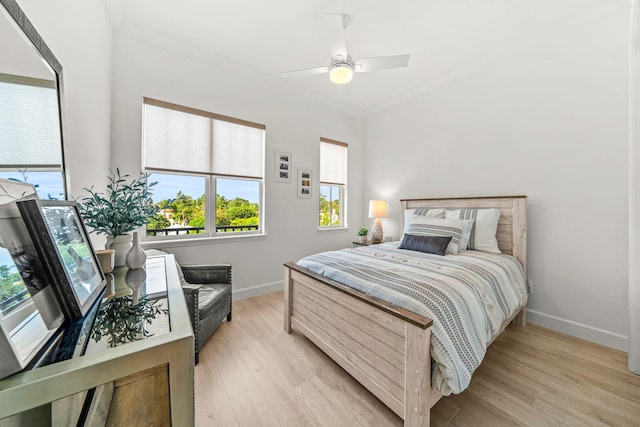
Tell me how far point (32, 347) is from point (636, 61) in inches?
138

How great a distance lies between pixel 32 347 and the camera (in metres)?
0.52

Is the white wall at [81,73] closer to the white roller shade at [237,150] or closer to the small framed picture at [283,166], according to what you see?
the white roller shade at [237,150]

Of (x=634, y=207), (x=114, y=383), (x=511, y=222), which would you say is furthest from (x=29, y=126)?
(x=511, y=222)

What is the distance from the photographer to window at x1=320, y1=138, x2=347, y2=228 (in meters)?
4.03

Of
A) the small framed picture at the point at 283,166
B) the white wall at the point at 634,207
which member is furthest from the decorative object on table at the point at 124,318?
the white wall at the point at 634,207

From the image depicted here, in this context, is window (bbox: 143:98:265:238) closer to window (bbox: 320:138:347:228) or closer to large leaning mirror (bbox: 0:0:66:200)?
window (bbox: 320:138:347:228)

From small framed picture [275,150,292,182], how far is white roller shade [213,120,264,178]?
0.22 meters

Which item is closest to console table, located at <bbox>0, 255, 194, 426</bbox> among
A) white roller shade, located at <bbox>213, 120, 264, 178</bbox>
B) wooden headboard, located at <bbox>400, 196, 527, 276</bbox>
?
white roller shade, located at <bbox>213, 120, 264, 178</bbox>

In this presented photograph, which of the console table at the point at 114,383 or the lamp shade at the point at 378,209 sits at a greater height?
the lamp shade at the point at 378,209

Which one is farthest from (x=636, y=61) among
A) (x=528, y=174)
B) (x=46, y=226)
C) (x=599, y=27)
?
(x=46, y=226)

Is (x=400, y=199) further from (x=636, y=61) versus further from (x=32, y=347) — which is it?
(x=32, y=347)

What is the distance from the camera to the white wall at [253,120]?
Result: 2.45 metres

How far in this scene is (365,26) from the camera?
2369 millimetres

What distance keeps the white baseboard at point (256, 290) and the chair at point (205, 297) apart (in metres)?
0.54
